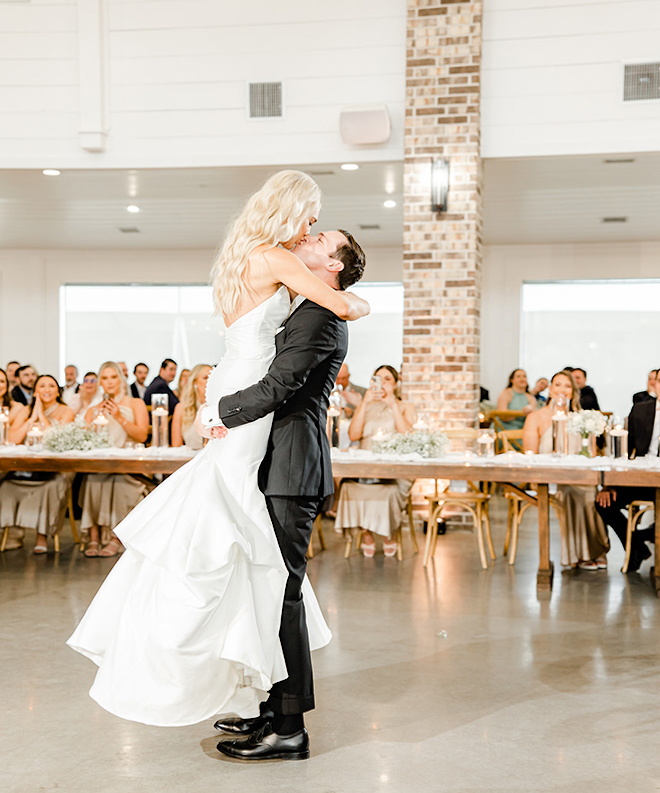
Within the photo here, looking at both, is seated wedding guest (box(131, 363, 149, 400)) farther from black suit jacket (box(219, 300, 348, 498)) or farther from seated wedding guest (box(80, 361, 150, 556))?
black suit jacket (box(219, 300, 348, 498))

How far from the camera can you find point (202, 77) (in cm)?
757

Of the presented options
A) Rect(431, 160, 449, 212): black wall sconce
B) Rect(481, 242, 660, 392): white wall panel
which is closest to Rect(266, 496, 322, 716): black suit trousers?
Rect(431, 160, 449, 212): black wall sconce

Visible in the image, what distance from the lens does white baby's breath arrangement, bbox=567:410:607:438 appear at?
563 centimetres

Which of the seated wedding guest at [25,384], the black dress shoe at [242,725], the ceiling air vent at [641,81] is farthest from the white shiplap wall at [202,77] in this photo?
the black dress shoe at [242,725]

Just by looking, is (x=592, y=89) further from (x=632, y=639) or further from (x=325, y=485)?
(x=325, y=485)

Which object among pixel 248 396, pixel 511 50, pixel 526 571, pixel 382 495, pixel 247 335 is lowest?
pixel 526 571

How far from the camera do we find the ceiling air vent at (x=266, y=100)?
7.50 m

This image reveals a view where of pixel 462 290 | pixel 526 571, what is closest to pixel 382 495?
pixel 526 571

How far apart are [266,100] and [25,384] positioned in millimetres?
Result: 3965

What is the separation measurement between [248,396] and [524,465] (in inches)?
121

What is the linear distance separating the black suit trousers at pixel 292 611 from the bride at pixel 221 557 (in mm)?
42

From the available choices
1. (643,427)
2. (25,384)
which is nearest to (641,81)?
(643,427)

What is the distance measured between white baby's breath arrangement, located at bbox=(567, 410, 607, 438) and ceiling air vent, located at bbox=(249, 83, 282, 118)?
3732mm

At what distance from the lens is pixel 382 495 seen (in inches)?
241
